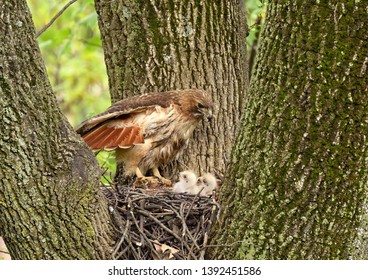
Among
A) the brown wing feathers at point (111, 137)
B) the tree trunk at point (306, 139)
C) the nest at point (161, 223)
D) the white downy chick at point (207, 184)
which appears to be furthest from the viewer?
the brown wing feathers at point (111, 137)

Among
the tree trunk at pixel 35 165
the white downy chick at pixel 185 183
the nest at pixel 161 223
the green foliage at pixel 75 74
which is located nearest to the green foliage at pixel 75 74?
the green foliage at pixel 75 74

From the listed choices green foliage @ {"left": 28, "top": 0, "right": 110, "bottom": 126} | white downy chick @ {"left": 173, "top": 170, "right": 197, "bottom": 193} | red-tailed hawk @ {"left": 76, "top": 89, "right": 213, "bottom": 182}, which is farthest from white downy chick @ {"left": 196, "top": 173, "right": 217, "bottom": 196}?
green foliage @ {"left": 28, "top": 0, "right": 110, "bottom": 126}

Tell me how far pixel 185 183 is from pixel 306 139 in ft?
5.16

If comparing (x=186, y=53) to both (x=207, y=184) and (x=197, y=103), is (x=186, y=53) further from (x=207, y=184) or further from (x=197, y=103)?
(x=207, y=184)

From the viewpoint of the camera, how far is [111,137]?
5.12 meters

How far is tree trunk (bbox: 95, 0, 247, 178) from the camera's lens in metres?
4.95

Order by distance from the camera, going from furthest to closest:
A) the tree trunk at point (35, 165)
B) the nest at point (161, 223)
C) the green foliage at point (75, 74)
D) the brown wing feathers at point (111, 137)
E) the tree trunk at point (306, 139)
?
the green foliage at point (75, 74) → the brown wing feathers at point (111, 137) → the nest at point (161, 223) → the tree trunk at point (35, 165) → the tree trunk at point (306, 139)

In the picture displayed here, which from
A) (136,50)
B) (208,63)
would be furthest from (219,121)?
(136,50)

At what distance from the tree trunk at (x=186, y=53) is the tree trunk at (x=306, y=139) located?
4.83ft

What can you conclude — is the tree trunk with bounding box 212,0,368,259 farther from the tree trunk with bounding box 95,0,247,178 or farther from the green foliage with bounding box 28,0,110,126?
the green foliage with bounding box 28,0,110,126

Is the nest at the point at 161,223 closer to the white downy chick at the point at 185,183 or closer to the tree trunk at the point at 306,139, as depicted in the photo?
the white downy chick at the point at 185,183

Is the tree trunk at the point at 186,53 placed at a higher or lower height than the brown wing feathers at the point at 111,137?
higher

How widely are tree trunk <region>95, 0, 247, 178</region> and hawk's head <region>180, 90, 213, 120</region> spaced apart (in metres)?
0.09

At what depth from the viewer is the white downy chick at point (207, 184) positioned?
4.70 meters
